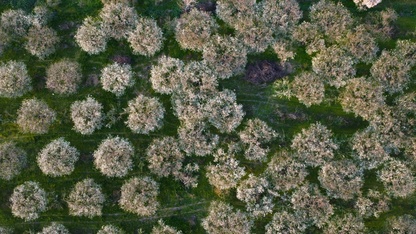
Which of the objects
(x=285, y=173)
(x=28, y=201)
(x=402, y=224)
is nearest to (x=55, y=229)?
(x=28, y=201)

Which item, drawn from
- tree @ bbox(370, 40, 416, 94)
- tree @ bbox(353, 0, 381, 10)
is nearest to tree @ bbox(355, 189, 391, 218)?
tree @ bbox(370, 40, 416, 94)

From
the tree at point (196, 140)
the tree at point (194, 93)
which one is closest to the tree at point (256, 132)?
the tree at point (196, 140)

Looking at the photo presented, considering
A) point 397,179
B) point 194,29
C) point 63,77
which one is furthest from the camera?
point 194,29

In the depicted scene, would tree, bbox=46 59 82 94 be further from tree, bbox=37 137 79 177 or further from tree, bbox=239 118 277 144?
tree, bbox=239 118 277 144

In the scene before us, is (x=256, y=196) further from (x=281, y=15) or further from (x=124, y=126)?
(x=281, y=15)

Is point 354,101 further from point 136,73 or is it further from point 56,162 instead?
point 56,162

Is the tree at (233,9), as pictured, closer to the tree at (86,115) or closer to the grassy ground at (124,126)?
the grassy ground at (124,126)

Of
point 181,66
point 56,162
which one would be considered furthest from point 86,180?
point 181,66
